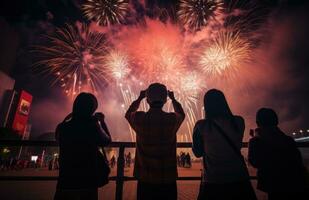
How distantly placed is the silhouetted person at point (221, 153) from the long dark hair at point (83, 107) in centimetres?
116

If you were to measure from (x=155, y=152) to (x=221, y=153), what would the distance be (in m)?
0.66

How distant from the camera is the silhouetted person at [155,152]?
6.61 ft

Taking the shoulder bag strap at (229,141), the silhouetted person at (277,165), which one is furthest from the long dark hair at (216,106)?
the silhouetted person at (277,165)

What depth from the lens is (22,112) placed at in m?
51.1

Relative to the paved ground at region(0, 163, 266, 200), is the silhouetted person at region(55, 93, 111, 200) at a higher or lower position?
higher

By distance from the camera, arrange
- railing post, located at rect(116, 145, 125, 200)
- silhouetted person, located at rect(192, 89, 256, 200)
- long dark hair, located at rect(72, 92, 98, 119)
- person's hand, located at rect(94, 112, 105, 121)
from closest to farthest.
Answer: silhouetted person, located at rect(192, 89, 256, 200) < long dark hair, located at rect(72, 92, 98, 119) < person's hand, located at rect(94, 112, 105, 121) < railing post, located at rect(116, 145, 125, 200)

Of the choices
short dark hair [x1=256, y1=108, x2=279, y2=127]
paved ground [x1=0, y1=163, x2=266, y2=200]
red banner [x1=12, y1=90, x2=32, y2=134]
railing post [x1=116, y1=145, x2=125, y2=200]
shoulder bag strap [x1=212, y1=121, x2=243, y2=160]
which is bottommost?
paved ground [x1=0, y1=163, x2=266, y2=200]

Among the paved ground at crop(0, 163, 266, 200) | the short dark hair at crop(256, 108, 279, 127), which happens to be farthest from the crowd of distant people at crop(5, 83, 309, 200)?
the paved ground at crop(0, 163, 266, 200)

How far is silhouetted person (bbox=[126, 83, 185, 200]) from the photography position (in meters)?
2.01

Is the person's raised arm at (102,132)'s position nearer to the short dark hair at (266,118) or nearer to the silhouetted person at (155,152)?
the silhouetted person at (155,152)

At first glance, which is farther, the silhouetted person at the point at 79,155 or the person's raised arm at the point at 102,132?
the person's raised arm at the point at 102,132

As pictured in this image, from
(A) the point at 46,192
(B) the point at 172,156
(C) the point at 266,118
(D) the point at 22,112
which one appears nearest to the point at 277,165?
(C) the point at 266,118

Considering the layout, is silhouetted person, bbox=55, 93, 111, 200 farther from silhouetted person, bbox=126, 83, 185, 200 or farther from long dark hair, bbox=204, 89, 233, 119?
long dark hair, bbox=204, 89, 233, 119

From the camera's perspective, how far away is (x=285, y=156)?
2152 mm
